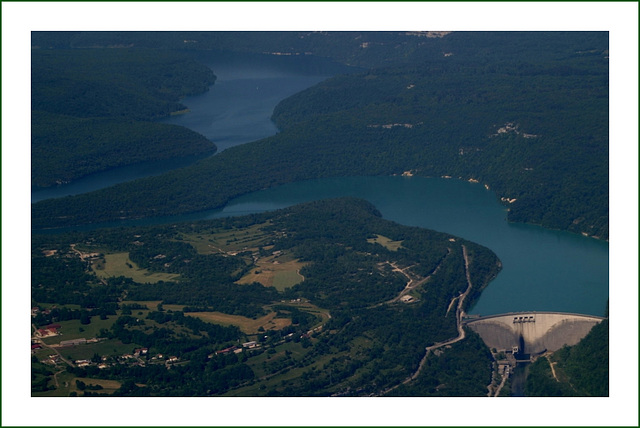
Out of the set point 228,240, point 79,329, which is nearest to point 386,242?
point 228,240

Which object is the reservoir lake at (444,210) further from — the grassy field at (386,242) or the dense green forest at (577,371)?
the dense green forest at (577,371)

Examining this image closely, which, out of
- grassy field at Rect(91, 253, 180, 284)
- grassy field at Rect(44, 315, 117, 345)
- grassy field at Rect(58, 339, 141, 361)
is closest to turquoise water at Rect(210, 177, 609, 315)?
grassy field at Rect(91, 253, 180, 284)

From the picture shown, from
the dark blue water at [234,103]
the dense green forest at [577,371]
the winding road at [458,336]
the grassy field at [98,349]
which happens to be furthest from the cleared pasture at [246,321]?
the dark blue water at [234,103]

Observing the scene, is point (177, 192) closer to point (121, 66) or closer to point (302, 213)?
point (302, 213)

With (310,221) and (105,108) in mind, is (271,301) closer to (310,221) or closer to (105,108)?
(310,221)

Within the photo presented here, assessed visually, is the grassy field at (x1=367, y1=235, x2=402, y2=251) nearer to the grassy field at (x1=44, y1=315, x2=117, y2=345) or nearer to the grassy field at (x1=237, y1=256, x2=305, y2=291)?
the grassy field at (x1=237, y1=256, x2=305, y2=291)

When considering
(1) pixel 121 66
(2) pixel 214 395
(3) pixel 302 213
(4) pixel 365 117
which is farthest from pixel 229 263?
(1) pixel 121 66
